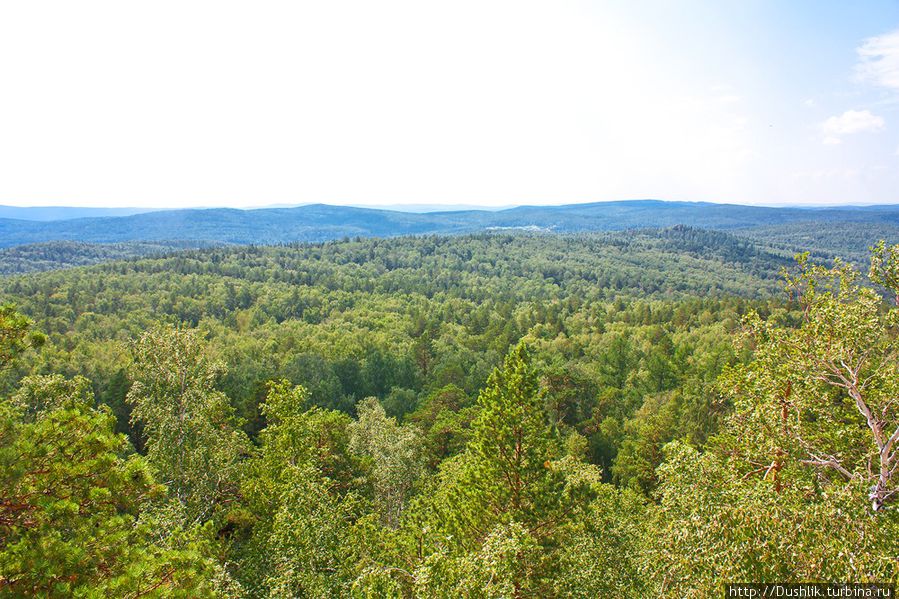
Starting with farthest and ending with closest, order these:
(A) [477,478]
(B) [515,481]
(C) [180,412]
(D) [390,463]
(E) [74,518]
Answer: (D) [390,463]
(C) [180,412]
(A) [477,478]
(B) [515,481]
(E) [74,518]

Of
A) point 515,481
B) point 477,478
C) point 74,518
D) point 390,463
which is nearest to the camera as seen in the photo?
point 74,518

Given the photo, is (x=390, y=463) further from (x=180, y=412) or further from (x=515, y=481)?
(x=515, y=481)

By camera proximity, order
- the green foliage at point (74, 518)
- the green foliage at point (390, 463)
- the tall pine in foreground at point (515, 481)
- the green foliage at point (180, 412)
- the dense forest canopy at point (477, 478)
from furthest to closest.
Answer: the green foliage at point (390, 463), the green foliage at point (180, 412), the tall pine in foreground at point (515, 481), the dense forest canopy at point (477, 478), the green foliage at point (74, 518)

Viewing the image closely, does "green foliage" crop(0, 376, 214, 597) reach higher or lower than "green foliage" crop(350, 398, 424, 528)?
higher

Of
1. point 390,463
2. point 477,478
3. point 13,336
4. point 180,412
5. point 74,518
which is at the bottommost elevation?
point 390,463

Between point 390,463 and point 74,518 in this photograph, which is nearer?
point 74,518

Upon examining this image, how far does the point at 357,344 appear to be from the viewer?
73.8m

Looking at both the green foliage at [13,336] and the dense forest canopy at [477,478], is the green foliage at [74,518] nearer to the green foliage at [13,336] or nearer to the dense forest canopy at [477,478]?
the dense forest canopy at [477,478]

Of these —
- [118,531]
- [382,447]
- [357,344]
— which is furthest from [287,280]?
[118,531]

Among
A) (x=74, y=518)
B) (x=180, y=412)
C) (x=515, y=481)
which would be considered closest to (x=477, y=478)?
(x=515, y=481)

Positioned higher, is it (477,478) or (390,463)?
(477,478)

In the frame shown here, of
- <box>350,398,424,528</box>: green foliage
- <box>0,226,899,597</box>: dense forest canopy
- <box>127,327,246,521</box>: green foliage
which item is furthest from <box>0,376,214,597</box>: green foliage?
<box>350,398,424,528</box>: green foliage

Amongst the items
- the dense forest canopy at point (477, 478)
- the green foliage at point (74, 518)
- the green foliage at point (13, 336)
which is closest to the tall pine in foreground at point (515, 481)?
the dense forest canopy at point (477, 478)

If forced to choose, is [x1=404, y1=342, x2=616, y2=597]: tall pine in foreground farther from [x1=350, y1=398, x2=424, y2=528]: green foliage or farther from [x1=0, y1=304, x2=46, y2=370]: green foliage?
[x1=0, y1=304, x2=46, y2=370]: green foliage
